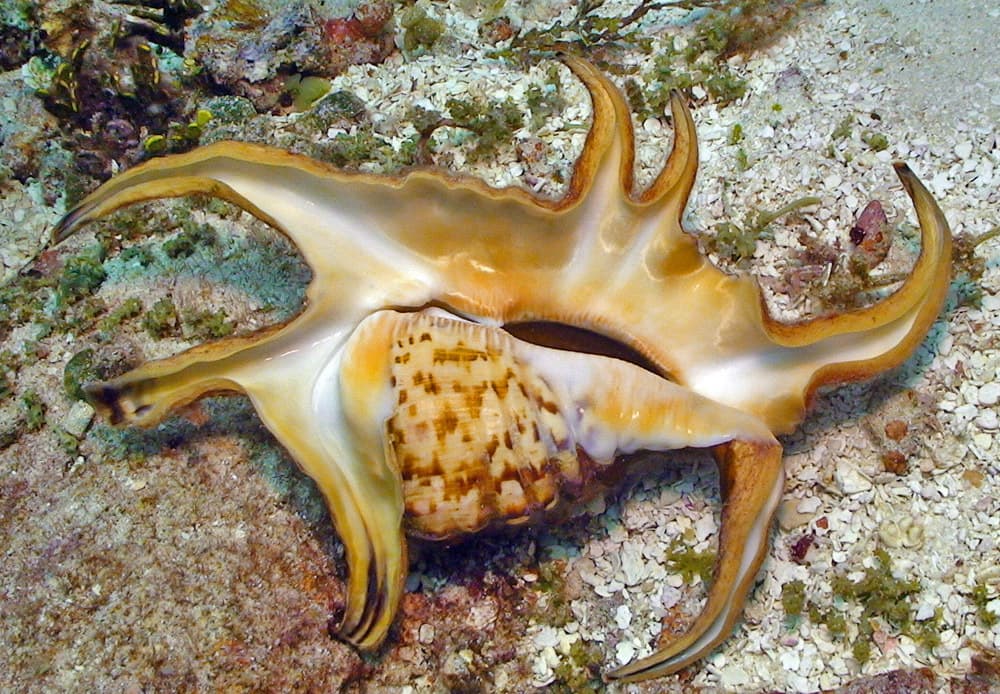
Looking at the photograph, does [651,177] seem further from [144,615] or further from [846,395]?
[144,615]

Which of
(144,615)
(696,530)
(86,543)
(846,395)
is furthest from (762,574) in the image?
(86,543)

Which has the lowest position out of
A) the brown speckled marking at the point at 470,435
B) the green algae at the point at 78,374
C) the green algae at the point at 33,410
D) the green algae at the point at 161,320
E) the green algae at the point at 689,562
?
the green algae at the point at 689,562

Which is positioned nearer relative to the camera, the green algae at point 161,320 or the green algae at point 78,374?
the green algae at point 78,374

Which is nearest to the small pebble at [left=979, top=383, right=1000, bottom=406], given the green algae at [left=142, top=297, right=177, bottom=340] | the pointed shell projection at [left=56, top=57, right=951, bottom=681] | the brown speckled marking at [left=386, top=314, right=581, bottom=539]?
the pointed shell projection at [left=56, top=57, right=951, bottom=681]

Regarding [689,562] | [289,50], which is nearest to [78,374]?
[289,50]

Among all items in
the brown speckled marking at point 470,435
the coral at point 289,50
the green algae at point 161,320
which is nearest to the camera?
the brown speckled marking at point 470,435

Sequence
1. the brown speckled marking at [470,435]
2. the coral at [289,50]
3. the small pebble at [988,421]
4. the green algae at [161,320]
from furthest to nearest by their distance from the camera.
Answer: the coral at [289,50] → the green algae at [161,320] → the small pebble at [988,421] → the brown speckled marking at [470,435]

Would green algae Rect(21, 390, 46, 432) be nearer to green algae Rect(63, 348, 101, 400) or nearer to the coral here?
green algae Rect(63, 348, 101, 400)

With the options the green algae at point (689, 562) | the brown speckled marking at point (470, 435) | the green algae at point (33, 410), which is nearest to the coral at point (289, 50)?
the green algae at point (33, 410)

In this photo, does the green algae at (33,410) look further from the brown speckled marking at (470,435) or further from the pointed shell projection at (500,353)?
the brown speckled marking at (470,435)
